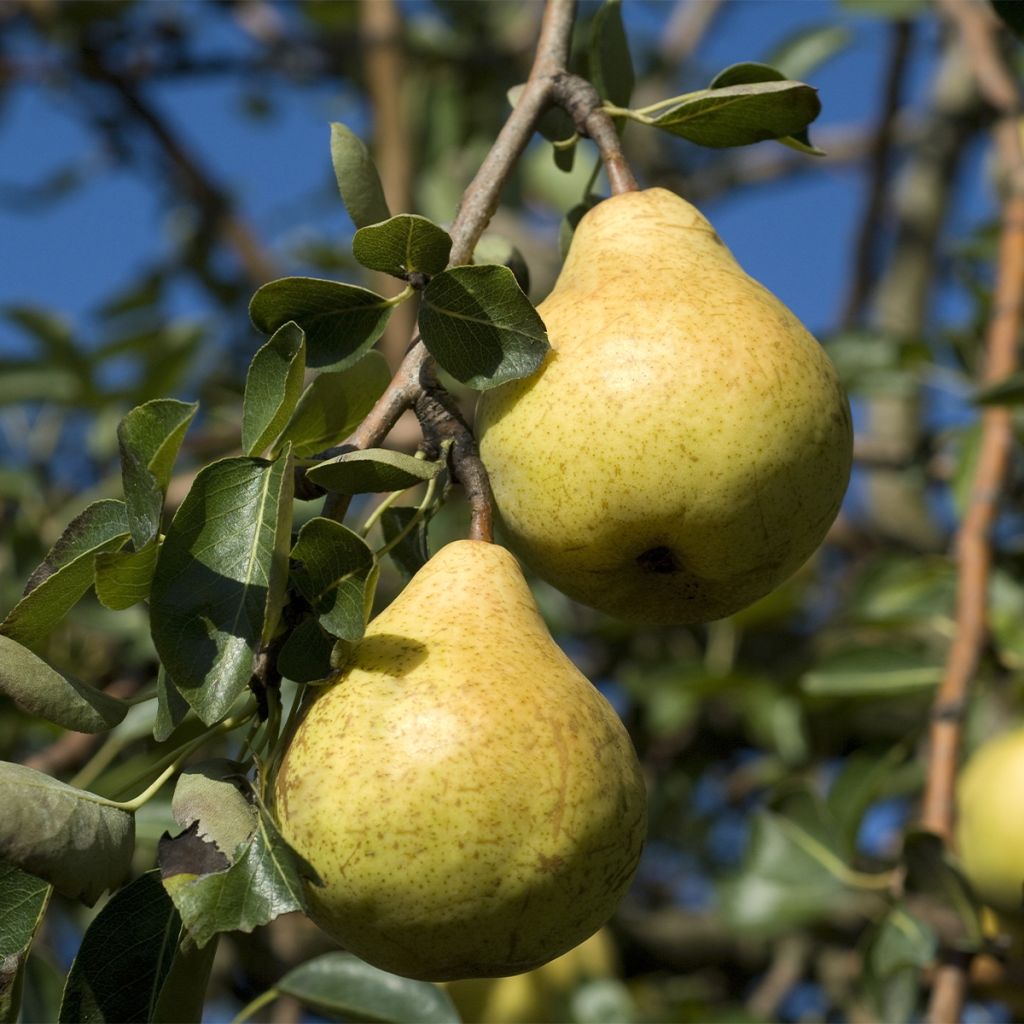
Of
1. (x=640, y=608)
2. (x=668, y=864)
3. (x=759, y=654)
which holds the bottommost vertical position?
(x=668, y=864)

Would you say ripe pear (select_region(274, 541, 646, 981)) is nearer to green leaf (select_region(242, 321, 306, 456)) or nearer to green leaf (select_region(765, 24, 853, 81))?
green leaf (select_region(242, 321, 306, 456))

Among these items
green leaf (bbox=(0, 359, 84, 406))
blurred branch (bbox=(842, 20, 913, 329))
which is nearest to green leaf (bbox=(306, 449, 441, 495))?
green leaf (bbox=(0, 359, 84, 406))

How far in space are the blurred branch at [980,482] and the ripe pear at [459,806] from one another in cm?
99

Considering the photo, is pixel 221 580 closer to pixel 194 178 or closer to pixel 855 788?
pixel 855 788

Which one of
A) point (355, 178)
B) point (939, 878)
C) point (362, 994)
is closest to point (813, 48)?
point (939, 878)

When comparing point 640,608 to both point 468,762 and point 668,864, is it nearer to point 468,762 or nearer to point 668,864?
point 468,762

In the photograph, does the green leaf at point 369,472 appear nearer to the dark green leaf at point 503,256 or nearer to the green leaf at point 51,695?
the green leaf at point 51,695

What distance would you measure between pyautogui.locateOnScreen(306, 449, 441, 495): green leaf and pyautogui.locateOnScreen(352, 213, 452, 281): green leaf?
0.16 meters

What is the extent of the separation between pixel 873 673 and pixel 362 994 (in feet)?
3.60

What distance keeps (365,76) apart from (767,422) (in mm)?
2432

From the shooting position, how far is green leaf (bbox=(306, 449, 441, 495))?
951 millimetres

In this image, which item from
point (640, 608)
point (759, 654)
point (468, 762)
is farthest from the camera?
point (759, 654)

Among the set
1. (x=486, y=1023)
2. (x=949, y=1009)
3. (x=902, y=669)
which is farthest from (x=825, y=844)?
(x=486, y=1023)

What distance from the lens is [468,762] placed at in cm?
88
